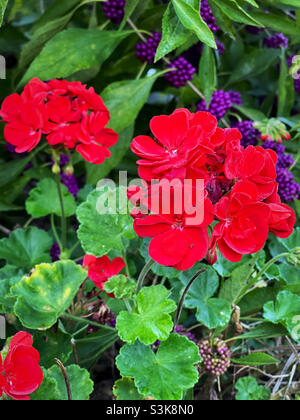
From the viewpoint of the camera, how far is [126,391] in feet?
2.70

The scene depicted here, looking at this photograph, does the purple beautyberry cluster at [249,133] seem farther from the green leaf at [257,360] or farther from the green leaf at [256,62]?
the green leaf at [257,360]

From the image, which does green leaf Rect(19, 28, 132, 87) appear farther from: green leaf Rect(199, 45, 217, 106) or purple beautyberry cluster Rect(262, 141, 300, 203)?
purple beautyberry cluster Rect(262, 141, 300, 203)

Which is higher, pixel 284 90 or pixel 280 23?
pixel 280 23

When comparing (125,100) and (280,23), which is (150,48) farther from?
(280,23)

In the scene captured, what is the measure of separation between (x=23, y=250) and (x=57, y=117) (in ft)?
1.05

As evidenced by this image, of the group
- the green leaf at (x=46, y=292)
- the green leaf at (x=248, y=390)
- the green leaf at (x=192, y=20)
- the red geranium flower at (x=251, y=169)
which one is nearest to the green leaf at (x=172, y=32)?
the green leaf at (x=192, y=20)

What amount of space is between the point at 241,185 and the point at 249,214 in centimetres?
3

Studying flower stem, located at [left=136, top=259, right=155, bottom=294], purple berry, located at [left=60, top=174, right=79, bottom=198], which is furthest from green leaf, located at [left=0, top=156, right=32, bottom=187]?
flower stem, located at [left=136, top=259, right=155, bottom=294]

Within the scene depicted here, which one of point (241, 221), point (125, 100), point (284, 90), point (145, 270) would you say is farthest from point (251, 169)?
point (284, 90)

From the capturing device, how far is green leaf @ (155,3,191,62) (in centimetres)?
83

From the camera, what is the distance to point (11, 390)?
27.8 inches

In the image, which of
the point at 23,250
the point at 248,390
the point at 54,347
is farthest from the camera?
the point at 23,250

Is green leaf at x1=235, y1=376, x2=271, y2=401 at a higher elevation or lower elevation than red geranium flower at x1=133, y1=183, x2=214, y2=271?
lower

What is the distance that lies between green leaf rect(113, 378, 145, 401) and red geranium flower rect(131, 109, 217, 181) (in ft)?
1.12
